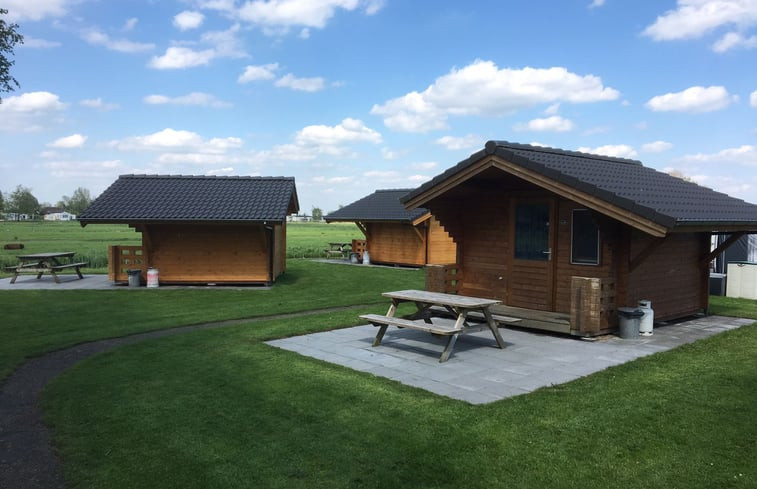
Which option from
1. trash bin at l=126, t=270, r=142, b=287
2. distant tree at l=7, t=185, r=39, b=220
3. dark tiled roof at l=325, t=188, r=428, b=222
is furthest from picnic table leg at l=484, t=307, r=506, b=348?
distant tree at l=7, t=185, r=39, b=220

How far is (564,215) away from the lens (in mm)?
9547

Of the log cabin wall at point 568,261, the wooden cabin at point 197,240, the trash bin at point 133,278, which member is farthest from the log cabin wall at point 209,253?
the log cabin wall at point 568,261

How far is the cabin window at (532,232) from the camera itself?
9.77 metres

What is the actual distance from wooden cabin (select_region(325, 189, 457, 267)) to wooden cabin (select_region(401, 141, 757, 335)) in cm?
1044

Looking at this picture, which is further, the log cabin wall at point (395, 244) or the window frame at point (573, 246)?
the log cabin wall at point (395, 244)

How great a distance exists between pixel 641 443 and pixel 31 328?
9.99 meters

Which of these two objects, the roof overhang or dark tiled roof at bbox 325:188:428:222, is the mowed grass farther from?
dark tiled roof at bbox 325:188:428:222

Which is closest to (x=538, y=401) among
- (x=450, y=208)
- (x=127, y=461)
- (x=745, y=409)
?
(x=745, y=409)

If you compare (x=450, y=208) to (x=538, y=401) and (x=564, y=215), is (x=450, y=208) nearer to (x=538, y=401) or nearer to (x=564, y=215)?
(x=564, y=215)

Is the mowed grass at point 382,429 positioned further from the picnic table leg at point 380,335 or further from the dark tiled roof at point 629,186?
the dark tiled roof at point 629,186

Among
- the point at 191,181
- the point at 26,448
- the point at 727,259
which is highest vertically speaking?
the point at 191,181

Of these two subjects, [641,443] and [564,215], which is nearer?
[641,443]

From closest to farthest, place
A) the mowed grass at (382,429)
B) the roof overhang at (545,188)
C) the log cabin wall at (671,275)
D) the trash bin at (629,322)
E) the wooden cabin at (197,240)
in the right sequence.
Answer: the mowed grass at (382,429) < the roof overhang at (545,188) < the trash bin at (629,322) < the log cabin wall at (671,275) < the wooden cabin at (197,240)

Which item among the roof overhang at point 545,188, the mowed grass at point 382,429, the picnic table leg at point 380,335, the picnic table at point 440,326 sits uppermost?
the roof overhang at point 545,188
